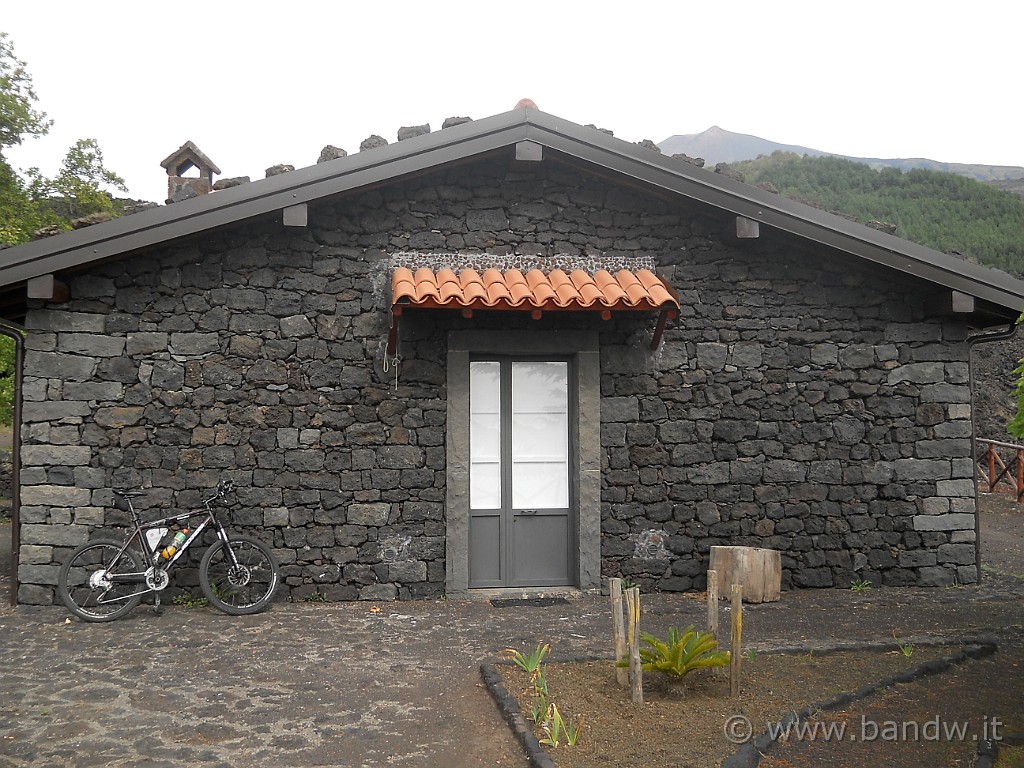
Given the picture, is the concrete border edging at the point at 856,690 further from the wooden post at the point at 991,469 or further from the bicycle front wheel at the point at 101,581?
the wooden post at the point at 991,469

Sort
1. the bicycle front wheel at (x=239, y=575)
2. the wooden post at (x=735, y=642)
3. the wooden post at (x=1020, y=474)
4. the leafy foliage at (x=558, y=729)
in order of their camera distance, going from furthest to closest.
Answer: the wooden post at (x=1020, y=474), the bicycle front wheel at (x=239, y=575), the wooden post at (x=735, y=642), the leafy foliage at (x=558, y=729)

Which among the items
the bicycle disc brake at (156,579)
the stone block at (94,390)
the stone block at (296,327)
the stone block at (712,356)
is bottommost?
the bicycle disc brake at (156,579)

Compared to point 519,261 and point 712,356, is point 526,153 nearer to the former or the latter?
point 519,261

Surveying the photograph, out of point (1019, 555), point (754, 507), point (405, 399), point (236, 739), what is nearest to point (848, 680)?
point (754, 507)

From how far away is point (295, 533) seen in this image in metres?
7.31

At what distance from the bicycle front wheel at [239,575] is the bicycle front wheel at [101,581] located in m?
0.53

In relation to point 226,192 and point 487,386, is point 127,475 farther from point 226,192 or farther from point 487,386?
point 487,386

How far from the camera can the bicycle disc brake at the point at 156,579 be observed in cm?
678

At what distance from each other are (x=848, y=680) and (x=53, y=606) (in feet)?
19.5

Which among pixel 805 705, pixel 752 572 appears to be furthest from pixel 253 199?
pixel 805 705

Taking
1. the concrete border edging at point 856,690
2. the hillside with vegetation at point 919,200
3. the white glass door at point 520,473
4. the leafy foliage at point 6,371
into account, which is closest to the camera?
the concrete border edging at point 856,690

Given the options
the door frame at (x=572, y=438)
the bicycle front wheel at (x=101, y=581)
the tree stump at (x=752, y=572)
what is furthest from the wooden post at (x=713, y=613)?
the bicycle front wheel at (x=101, y=581)

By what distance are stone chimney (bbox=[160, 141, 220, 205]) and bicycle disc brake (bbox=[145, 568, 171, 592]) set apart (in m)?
3.23

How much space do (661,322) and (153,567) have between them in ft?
14.9
